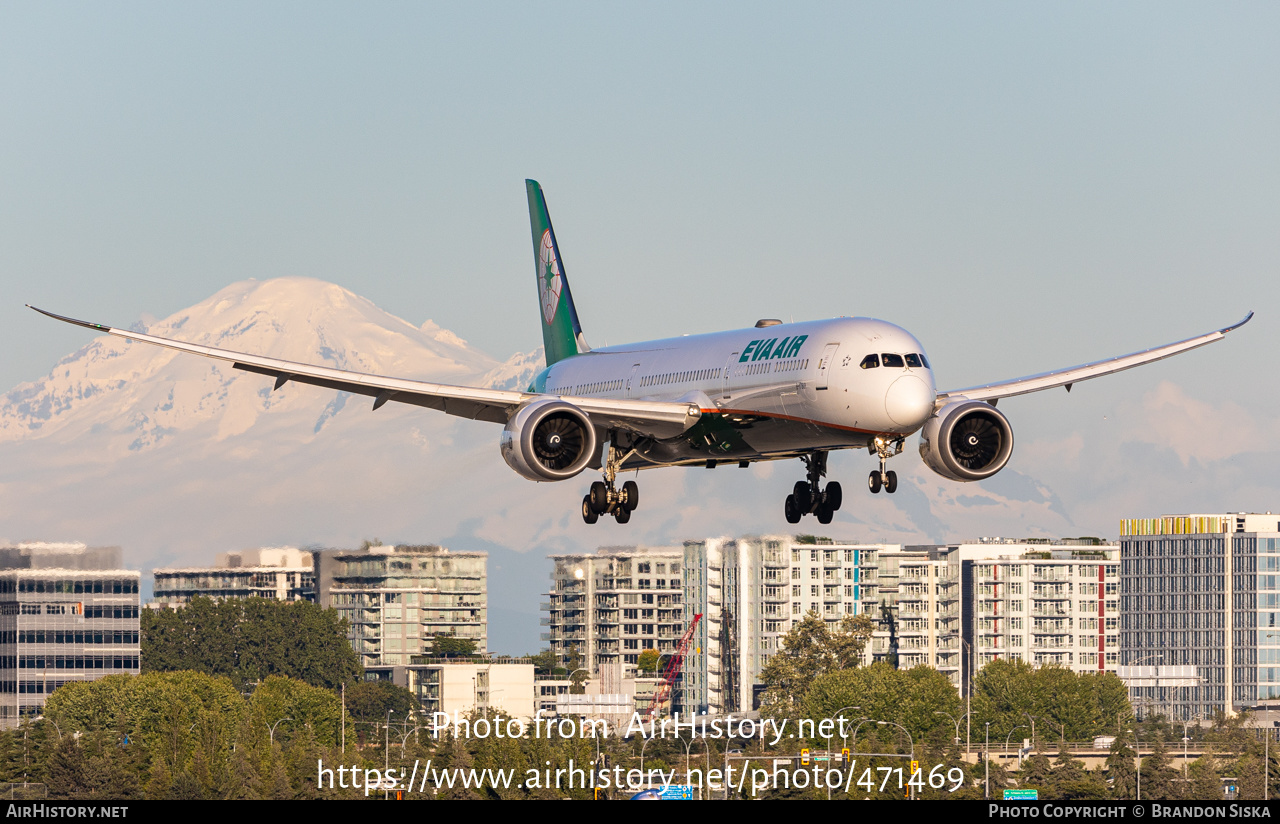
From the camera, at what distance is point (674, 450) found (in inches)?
3280

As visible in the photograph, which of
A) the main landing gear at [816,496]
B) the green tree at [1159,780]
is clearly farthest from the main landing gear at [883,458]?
the green tree at [1159,780]

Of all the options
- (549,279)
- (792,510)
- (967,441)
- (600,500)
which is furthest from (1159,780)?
(967,441)

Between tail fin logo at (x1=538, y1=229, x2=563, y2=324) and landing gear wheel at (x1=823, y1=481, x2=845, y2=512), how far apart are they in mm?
25897

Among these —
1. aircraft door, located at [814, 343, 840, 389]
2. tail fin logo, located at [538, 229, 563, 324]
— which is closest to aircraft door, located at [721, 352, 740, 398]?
aircraft door, located at [814, 343, 840, 389]

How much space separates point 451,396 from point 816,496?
15.1 meters

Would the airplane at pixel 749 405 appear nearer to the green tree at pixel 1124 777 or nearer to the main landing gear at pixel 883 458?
the main landing gear at pixel 883 458

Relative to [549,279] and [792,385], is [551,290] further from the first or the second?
[792,385]

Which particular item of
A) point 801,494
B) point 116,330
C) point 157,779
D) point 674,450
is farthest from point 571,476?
point 157,779

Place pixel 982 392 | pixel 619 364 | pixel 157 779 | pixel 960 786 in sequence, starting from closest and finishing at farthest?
pixel 982 392
pixel 619 364
pixel 157 779
pixel 960 786

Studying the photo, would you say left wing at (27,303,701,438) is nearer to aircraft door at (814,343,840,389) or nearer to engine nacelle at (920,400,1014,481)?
aircraft door at (814,343,840,389)

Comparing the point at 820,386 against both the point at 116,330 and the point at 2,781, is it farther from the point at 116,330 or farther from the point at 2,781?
the point at 2,781

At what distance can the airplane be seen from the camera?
244 ft
